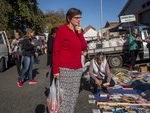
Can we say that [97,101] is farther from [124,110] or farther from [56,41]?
[56,41]

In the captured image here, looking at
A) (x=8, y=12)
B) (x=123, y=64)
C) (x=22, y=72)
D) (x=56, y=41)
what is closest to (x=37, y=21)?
(x=8, y=12)

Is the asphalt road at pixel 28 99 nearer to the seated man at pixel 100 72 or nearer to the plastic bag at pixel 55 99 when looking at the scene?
the seated man at pixel 100 72

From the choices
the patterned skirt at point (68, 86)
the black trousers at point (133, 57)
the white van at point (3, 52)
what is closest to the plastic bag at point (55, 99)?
the patterned skirt at point (68, 86)

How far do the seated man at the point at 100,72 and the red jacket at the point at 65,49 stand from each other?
3.68m

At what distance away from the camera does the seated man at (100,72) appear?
29.7 feet

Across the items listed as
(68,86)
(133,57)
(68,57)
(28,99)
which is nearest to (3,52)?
(133,57)

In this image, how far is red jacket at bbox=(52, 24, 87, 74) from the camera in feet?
17.4

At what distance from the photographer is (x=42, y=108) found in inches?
313

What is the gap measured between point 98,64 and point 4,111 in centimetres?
280

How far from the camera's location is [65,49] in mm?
5340

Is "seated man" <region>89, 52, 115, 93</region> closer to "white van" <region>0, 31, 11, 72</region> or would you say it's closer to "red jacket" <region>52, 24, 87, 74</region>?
"red jacket" <region>52, 24, 87, 74</region>

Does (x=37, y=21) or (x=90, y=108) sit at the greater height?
(x=37, y=21)

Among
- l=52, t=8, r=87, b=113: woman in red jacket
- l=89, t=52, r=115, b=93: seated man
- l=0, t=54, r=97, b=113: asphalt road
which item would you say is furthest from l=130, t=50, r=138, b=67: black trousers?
l=52, t=8, r=87, b=113: woman in red jacket

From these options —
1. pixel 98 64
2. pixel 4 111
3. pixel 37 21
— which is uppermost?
pixel 37 21
